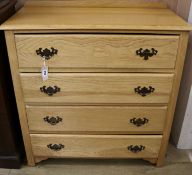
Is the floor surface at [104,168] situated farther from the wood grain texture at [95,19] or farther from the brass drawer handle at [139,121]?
→ the wood grain texture at [95,19]

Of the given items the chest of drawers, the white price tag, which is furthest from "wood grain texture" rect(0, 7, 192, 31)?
the white price tag

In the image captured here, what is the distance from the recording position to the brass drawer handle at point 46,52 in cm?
111

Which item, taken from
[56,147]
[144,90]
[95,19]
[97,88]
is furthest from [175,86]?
[56,147]

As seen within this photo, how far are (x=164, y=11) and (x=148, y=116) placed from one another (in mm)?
596

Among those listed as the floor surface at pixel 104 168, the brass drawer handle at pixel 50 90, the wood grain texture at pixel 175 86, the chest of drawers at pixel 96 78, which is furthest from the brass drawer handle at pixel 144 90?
the floor surface at pixel 104 168

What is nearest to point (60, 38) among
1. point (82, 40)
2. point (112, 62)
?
point (82, 40)

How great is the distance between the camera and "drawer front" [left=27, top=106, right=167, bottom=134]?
1.27 meters

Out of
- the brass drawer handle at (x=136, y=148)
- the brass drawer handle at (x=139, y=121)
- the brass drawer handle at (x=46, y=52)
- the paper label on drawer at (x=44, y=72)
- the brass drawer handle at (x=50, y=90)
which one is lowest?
the brass drawer handle at (x=136, y=148)

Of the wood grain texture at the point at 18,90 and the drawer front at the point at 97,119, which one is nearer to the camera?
the wood grain texture at the point at 18,90

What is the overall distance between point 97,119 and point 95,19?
0.51 metres

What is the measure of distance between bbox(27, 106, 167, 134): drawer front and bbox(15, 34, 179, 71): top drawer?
245 millimetres

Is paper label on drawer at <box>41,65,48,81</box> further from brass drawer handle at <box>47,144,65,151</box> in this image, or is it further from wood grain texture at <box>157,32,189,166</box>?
wood grain texture at <box>157,32,189,166</box>

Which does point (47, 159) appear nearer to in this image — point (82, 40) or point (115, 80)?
point (115, 80)

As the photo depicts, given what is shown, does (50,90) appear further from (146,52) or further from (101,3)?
(101,3)
